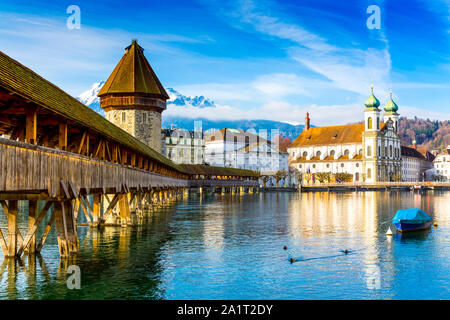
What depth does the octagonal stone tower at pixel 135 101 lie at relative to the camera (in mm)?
78375

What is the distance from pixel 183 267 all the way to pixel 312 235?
15766 millimetres

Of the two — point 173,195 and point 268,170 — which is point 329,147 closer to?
point 268,170

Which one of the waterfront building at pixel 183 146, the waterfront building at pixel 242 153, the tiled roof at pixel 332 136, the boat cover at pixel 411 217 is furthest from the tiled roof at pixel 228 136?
the boat cover at pixel 411 217

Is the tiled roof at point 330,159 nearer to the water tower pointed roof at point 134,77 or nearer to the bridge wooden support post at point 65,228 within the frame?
the water tower pointed roof at point 134,77

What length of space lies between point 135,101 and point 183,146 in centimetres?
6566

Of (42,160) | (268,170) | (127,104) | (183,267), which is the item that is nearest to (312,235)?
(183,267)

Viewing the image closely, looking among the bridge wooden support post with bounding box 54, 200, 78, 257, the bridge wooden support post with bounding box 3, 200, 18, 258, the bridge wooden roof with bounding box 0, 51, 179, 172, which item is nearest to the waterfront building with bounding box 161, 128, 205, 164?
the bridge wooden support post with bounding box 54, 200, 78, 257

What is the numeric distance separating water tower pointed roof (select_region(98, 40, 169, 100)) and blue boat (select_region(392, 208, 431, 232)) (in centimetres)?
4683

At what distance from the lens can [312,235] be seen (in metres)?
38.7

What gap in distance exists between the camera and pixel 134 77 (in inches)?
3118

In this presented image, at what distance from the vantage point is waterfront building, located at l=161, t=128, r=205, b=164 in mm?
140875

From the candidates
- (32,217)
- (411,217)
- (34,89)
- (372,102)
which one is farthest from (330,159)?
(34,89)
